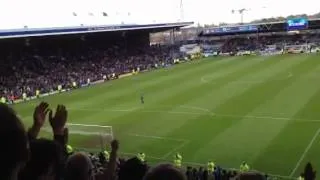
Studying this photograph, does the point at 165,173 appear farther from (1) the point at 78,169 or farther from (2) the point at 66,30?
(2) the point at 66,30

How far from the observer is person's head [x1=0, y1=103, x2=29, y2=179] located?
3293 millimetres

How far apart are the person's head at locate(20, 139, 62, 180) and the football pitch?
1760 cm

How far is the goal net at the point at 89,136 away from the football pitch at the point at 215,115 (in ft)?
0.59

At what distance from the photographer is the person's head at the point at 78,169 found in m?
4.73

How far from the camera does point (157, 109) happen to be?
3597 centimetres

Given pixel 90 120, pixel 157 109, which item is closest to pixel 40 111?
pixel 90 120

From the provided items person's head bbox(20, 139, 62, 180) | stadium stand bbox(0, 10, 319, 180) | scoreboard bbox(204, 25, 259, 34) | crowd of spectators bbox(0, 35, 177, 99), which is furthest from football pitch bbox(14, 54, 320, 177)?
scoreboard bbox(204, 25, 259, 34)

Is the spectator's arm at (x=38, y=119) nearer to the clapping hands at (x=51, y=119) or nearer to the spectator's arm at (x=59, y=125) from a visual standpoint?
the clapping hands at (x=51, y=119)

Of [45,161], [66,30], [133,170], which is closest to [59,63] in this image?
[66,30]

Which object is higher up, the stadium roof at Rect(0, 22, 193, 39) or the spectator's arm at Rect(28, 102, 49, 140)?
the spectator's arm at Rect(28, 102, 49, 140)

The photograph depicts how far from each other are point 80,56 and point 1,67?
51.0 ft

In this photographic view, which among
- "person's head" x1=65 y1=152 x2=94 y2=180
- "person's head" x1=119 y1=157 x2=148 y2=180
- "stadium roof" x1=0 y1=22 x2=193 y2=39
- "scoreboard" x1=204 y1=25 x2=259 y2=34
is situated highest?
"person's head" x1=65 y1=152 x2=94 y2=180

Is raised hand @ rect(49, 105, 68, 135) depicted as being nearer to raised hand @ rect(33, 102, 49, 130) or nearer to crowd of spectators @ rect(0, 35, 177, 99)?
raised hand @ rect(33, 102, 49, 130)

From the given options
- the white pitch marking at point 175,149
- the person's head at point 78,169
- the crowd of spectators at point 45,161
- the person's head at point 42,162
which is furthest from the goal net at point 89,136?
the person's head at point 42,162
